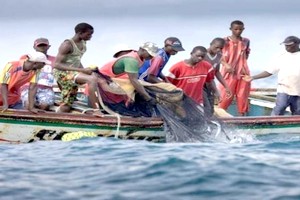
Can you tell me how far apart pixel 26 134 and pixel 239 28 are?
4.54 metres

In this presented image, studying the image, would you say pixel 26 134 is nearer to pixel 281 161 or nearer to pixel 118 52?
pixel 118 52

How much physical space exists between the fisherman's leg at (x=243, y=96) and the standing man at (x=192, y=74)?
1630 millimetres

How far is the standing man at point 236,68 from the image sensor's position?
14.5 m

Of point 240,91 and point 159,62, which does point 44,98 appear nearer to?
point 159,62

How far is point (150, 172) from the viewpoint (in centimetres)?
837

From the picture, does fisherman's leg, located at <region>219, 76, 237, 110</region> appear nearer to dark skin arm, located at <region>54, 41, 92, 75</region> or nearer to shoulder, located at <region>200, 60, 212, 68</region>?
shoulder, located at <region>200, 60, 212, 68</region>

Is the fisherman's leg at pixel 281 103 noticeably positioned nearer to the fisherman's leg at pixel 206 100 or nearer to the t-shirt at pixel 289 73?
the t-shirt at pixel 289 73

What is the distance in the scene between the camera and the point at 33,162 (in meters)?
9.19

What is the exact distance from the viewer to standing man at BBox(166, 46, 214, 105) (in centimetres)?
1287

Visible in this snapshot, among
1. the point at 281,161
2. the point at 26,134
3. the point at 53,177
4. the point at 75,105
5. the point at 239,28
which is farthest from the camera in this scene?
the point at 239,28

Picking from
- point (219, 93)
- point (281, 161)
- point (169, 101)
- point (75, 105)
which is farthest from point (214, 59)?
point (281, 161)

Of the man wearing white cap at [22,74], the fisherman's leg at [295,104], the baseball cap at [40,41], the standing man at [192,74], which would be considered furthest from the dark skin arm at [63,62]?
the fisherman's leg at [295,104]

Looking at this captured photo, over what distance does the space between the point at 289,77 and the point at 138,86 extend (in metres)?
2.82

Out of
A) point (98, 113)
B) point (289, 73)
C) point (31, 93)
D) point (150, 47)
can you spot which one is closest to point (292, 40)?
point (289, 73)
